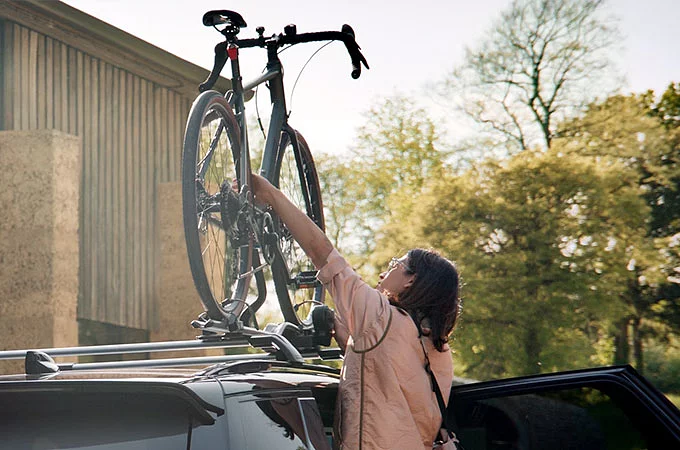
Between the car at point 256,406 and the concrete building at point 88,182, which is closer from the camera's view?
the car at point 256,406

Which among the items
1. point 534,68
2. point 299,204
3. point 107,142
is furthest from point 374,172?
point 299,204

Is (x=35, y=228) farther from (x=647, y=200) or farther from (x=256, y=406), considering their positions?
(x=647, y=200)

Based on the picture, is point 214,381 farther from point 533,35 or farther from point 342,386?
point 533,35

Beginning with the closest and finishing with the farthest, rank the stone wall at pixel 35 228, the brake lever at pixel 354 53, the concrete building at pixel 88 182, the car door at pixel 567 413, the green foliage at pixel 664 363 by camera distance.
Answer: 1. the car door at pixel 567 413
2. the brake lever at pixel 354 53
3. the stone wall at pixel 35 228
4. the concrete building at pixel 88 182
5. the green foliage at pixel 664 363

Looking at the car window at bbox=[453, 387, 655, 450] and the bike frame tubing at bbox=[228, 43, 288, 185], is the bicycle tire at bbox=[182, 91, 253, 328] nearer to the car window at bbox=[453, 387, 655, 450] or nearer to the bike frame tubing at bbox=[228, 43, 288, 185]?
the bike frame tubing at bbox=[228, 43, 288, 185]

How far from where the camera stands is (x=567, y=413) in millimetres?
4191

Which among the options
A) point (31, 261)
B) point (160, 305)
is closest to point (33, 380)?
point (31, 261)

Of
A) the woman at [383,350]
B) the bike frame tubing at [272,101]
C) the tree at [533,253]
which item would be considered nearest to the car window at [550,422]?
the woman at [383,350]

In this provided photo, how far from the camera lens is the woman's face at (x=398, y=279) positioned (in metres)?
3.90

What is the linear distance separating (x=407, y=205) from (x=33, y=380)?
34228 mm

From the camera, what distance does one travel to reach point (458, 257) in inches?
1131

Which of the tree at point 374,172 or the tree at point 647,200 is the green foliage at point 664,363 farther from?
the tree at point 374,172

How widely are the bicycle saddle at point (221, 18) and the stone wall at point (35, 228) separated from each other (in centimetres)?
851

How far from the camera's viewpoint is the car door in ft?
13.4
